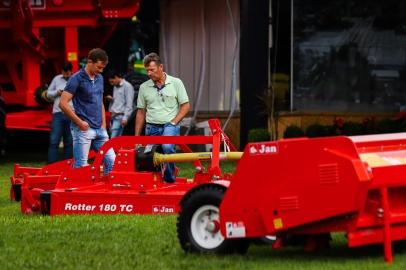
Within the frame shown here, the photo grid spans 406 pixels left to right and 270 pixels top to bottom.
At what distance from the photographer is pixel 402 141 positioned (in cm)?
881

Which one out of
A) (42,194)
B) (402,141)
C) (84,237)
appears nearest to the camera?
(402,141)

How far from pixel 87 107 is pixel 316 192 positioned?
5.34m

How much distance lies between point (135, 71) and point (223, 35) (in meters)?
2.22

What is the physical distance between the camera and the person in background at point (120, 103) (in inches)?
709

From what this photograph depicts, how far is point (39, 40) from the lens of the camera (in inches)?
725

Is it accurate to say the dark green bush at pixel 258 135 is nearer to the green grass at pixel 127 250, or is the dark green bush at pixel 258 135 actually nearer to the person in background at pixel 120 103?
the person in background at pixel 120 103

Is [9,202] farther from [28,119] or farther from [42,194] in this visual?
[28,119]

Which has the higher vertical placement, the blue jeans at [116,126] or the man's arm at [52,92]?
the man's arm at [52,92]

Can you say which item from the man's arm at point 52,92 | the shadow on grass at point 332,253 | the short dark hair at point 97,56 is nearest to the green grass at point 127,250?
the shadow on grass at point 332,253

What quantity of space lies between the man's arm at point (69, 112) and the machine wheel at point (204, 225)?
4.20m

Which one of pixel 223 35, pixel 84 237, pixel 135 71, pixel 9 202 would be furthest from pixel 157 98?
pixel 223 35

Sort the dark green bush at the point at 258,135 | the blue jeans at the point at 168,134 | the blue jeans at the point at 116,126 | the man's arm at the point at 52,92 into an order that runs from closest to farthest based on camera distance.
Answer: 1. the blue jeans at the point at 168,134
2. the man's arm at the point at 52,92
3. the blue jeans at the point at 116,126
4. the dark green bush at the point at 258,135

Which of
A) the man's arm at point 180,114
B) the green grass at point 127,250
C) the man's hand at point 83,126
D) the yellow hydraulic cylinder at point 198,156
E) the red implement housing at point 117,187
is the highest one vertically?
the man's arm at point 180,114

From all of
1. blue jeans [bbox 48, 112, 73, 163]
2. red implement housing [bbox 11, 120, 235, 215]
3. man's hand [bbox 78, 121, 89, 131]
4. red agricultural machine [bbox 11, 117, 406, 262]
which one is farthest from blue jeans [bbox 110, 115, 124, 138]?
red agricultural machine [bbox 11, 117, 406, 262]
